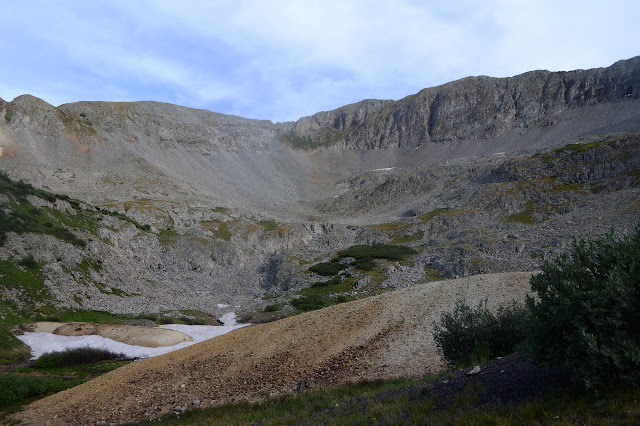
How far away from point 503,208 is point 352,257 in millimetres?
48479

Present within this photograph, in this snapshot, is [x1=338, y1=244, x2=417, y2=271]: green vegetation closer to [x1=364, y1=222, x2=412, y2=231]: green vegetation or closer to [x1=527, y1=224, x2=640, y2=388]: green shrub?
[x1=364, y1=222, x2=412, y2=231]: green vegetation

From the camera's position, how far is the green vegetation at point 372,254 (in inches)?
2886

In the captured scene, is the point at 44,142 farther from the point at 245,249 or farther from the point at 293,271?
the point at 293,271

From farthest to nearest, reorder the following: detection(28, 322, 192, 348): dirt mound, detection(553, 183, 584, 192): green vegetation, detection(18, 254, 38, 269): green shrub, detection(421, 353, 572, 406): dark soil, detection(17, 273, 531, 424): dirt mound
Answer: detection(553, 183, 584, 192): green vegetation
detection(18, 254, 38, 269): green shrub
detection(28, 322, 192, 348): dirt mound
detection(17, 273, 531, 424): dirt mound
detection(421, 353, 572, 406): dark soil

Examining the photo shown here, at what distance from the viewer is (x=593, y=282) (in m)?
8.88

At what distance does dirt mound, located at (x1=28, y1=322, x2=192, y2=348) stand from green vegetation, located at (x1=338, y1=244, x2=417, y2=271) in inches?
1562

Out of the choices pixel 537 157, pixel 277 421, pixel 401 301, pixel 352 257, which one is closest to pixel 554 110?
pixel 537 157

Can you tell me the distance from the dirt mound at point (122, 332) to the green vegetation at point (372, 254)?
130 feet

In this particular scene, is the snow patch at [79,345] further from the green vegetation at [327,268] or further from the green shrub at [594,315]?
the green vegetation at [327,268]

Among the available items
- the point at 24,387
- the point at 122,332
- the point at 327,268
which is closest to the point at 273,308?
the point at 327,268

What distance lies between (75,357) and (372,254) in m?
56.8

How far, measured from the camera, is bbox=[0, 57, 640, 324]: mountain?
60.0 meters

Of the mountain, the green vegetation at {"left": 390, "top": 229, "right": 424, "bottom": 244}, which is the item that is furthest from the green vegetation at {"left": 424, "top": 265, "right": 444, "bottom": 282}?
the green vegetation at {"left": 390, "top": 229, "right": 424, "bottom": 244}

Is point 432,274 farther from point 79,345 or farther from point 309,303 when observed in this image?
point 79,345
